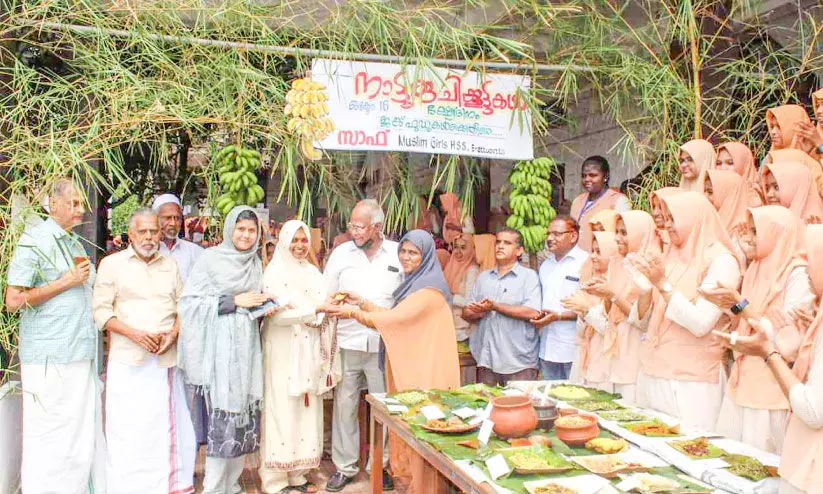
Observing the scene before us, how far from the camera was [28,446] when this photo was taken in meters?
3.72

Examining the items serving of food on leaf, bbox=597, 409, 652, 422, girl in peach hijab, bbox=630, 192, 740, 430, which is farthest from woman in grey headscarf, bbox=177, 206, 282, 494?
girl in peach hijab, bbox=630, 192, 740, 430

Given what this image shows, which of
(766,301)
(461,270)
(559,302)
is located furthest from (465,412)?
(461,270)

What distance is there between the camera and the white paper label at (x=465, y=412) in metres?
3.01

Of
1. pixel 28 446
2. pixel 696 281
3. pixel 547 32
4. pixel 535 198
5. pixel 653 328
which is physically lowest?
pixel 28 446

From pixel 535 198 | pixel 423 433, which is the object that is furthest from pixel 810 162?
pixel 423 433

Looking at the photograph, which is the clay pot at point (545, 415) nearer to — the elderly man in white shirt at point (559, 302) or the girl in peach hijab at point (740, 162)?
the elderly man in white shirt at point (559, 302)

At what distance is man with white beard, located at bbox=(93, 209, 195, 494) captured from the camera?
3959 mm

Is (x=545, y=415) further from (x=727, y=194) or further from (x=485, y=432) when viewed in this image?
(x=727, y=194)

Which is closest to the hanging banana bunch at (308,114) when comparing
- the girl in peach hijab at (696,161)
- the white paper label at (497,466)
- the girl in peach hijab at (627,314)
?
the girl in peach hijab at (627,314)

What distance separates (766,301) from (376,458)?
198 centimetres

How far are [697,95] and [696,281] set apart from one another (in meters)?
1.68

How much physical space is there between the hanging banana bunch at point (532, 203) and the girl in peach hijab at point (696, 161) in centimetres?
87

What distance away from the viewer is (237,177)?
4.16 m

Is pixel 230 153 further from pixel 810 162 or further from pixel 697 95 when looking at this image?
pixel 810 162
